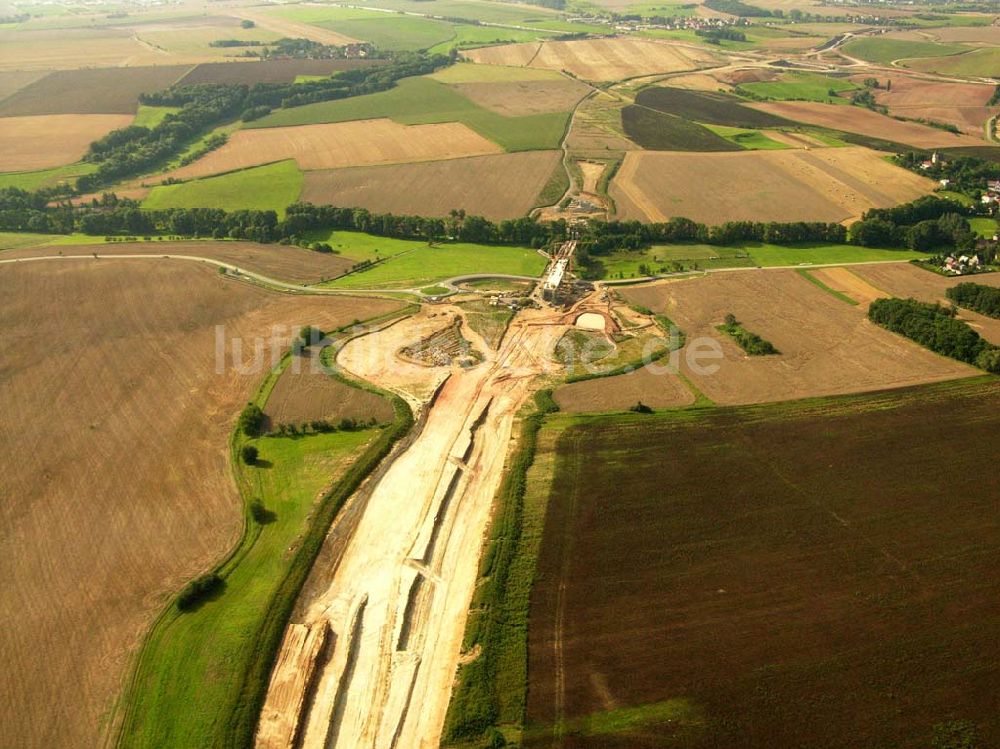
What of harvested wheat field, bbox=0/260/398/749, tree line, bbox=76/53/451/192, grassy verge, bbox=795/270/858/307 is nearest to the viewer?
harvested wheat field, bbox=0/260/398/749

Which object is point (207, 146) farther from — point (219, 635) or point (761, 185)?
point (219, 635)

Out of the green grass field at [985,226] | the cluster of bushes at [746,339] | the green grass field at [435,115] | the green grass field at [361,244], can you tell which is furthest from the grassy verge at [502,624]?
the green grass field at [435,115]

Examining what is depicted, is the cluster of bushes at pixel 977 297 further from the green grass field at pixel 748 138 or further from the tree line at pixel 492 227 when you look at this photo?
the green grass field at pixel 748 138

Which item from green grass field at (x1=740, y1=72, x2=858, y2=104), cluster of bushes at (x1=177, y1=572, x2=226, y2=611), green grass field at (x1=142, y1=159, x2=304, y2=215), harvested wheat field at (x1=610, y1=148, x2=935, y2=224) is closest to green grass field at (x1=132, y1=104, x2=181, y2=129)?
green grass field at (x1=142, y1=159, x2=304, y2=215)

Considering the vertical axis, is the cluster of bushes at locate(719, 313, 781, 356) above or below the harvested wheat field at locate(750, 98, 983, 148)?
below

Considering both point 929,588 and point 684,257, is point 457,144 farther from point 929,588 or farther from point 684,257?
point 929,588

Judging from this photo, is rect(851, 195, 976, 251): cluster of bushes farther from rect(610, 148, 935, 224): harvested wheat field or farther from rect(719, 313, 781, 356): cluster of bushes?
rect(719, 313, 781, 356): cluster of bushes
